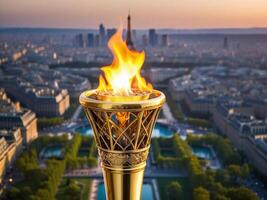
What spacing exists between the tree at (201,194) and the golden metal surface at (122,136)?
63.5ft

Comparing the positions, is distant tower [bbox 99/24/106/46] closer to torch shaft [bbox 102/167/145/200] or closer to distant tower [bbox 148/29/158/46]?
distant tower [bbox 148/29/158/46]

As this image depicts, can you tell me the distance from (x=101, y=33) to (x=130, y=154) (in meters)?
189

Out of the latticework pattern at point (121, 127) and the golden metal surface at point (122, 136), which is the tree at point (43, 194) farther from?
the latticework pattern at point (121, 127)

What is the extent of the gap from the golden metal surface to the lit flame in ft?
0.85

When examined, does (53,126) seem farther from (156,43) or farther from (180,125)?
(156,43)

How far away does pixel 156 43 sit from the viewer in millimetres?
184000

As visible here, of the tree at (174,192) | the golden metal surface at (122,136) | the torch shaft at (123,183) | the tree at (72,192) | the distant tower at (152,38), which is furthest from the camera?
the distant tower at (152,38)

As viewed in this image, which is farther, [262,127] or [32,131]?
[32,131]

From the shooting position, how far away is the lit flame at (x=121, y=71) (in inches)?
250

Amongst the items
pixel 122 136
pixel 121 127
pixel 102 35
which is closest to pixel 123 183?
pixel 122 136

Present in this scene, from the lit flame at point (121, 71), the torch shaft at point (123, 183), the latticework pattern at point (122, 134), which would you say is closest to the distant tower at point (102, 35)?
the lit flame at point (121, 71)

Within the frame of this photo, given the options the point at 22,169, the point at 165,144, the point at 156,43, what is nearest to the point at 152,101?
the point at 22,169

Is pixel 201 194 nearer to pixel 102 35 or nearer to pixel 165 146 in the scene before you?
pixel 165 146

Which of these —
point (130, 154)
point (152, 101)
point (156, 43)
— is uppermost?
point (152, 101)
